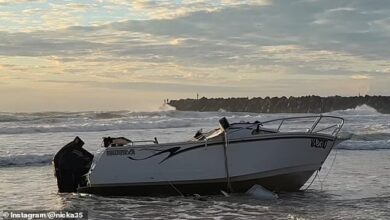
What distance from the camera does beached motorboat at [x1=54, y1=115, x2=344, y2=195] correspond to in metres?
10.3

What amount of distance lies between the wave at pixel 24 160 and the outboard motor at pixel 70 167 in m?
5.76

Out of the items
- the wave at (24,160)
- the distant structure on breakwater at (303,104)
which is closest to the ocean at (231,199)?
the wave at (24,160)

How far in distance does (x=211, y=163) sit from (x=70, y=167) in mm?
2988

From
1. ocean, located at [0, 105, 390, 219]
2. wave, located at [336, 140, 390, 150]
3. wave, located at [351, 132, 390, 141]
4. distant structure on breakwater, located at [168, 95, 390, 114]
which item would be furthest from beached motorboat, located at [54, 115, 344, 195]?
distant structure on breakwater, located at [168, 95, 390, 114]

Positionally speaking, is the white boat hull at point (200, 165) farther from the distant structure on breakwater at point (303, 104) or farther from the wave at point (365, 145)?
the distant structure on breakwater at point (303, 104)

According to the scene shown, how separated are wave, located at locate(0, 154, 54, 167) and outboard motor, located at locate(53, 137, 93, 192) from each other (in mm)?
5764

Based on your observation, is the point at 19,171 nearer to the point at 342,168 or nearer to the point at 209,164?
the point at 209,164

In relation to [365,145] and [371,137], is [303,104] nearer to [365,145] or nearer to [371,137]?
[371,137]

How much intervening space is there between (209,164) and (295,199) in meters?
1.81

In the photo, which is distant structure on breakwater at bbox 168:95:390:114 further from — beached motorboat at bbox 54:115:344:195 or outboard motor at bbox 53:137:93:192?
outboard motor at bbox 53:137:93:192

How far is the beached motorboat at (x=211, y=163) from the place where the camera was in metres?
10.3

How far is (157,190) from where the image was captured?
34.5ft

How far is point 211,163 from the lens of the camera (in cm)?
1038

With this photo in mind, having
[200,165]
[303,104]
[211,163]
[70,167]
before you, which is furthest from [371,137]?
[303,104]
